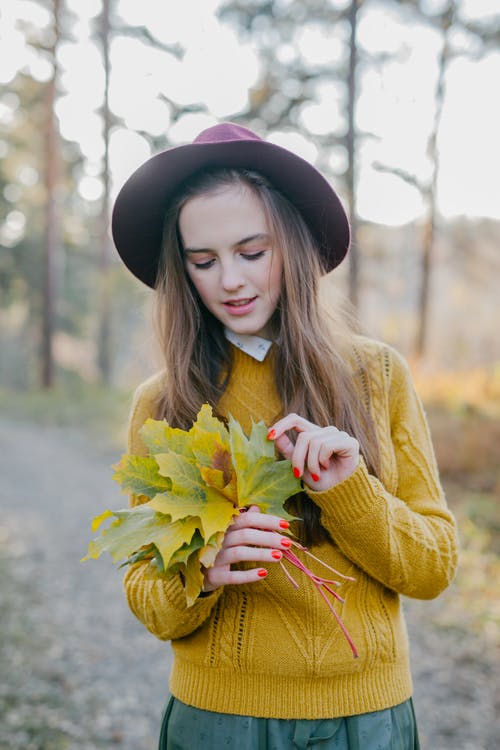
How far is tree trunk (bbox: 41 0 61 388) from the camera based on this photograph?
17134mm

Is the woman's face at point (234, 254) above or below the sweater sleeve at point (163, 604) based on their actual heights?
above

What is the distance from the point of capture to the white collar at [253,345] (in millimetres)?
2176

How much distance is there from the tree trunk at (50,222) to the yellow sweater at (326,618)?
17.3 metres

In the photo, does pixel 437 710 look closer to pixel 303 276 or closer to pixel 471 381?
pixel 303 276

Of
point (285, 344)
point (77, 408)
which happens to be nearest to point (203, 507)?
point (285, 344)

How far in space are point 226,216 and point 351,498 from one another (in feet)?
3.05

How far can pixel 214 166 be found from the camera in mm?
2141

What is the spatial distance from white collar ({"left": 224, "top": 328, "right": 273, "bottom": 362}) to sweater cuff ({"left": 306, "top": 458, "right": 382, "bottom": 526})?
574 mm

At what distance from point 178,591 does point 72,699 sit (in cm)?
322

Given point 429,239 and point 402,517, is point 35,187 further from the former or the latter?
point 402,517

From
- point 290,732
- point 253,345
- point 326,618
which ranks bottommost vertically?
point 290,732

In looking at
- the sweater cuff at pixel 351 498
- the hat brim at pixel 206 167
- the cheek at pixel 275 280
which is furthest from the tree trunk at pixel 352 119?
the sweater cuff at pixel 351 498

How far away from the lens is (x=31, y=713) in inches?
163

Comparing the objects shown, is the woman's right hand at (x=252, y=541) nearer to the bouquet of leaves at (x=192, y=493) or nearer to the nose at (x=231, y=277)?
the bouquet of leaves at (x=192, y=493)
